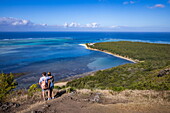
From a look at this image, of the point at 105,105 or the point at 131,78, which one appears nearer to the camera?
the point at 105,105

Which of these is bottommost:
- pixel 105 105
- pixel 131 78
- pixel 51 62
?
pixel 51 62

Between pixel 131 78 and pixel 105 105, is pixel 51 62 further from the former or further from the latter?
pixel 105 105

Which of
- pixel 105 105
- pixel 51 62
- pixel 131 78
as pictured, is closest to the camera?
pixel 105 105

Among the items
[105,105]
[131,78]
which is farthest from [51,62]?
[105,105]

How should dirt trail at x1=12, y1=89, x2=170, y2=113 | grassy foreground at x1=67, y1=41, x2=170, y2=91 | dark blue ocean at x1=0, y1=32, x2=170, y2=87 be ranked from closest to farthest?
dirt trail at x1=12, y1=89, x2=170, y2=113 < grassy foreground at x1=67, y1=41, x2=170, y2=91 < dark blue ocean at x1=0, y1=32, x2=170, y2=87

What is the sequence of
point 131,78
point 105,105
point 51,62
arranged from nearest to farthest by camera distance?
point 105,105 → point 131,78 → point 51,62

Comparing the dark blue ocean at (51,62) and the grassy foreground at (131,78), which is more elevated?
the grassy foreground at (131,78)

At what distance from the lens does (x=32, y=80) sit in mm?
24609

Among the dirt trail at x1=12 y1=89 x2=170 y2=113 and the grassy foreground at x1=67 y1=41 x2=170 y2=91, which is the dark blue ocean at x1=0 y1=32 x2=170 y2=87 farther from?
the dirt trail at x1=12 y1=89 x2=170 y2=113

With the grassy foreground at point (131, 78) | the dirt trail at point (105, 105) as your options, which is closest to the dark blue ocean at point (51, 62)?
the grassy foreground at point (131, 78)

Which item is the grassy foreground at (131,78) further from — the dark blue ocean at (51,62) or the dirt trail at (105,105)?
the dark blue ocean at (51,62)

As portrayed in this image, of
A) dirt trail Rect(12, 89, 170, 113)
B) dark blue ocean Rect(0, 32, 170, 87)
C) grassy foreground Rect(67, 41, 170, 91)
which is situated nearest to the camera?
dirt trail Rect(12, 89, 170, 113)

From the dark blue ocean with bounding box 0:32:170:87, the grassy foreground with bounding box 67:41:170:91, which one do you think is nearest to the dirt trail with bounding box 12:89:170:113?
the grassy foreground with bounding box 67:41:170:91

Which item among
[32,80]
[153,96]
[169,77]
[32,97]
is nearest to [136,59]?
[169,77]
